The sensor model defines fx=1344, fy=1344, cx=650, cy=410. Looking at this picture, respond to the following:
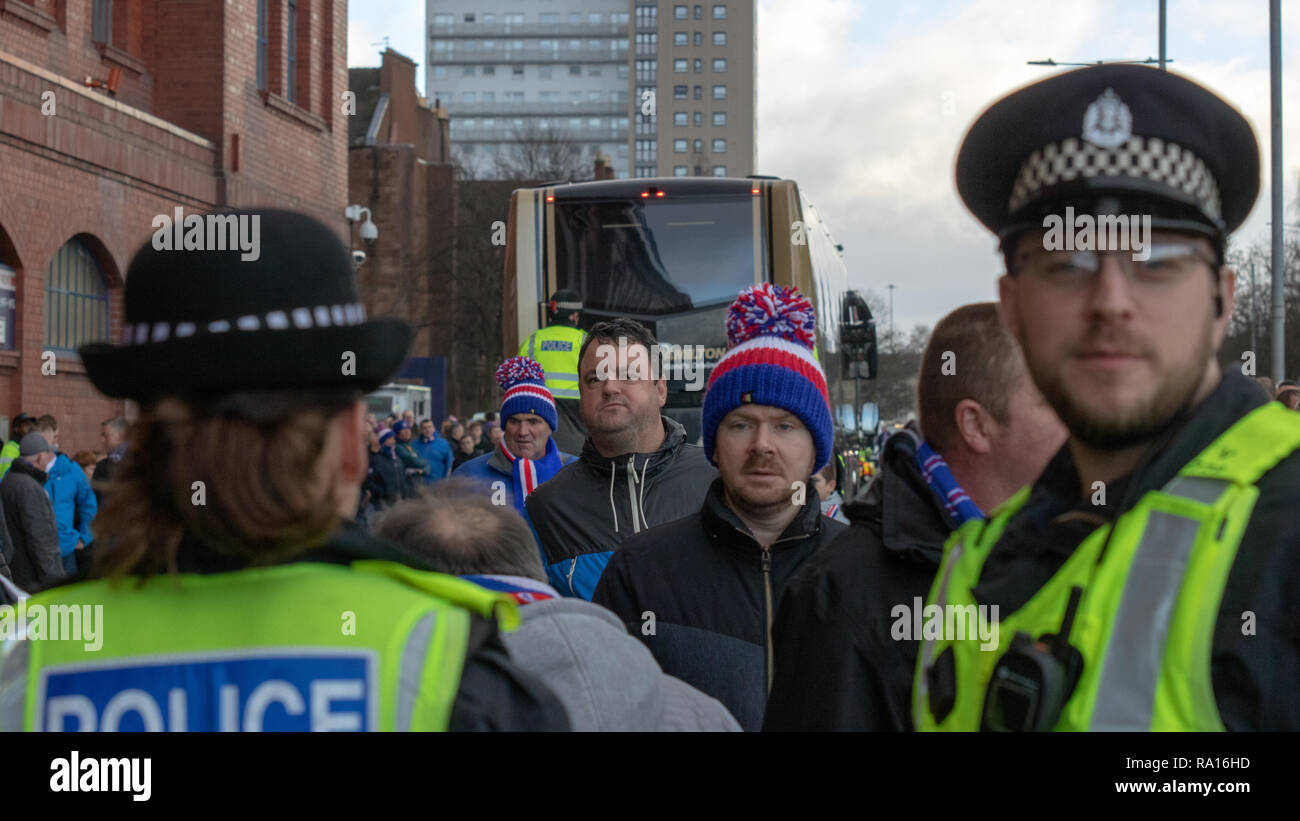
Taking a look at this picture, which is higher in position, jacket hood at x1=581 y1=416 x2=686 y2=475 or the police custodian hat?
the police custodian hat

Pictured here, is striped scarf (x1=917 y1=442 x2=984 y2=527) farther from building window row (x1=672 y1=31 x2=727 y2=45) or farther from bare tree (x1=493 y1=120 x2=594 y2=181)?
building window row (x1=672 y1=31 x2=727 y2=45)

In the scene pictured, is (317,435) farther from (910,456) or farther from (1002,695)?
(910,456)

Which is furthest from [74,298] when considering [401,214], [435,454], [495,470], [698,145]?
[698,145]

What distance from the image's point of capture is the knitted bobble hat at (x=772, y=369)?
3986mm

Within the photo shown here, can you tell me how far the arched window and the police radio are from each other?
16.7m

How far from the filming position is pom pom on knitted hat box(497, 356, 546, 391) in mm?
7812

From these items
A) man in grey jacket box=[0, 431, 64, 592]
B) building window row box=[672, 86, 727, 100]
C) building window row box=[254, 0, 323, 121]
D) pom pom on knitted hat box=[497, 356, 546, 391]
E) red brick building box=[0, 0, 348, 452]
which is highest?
building window row box=[672, 86, 727, 100]

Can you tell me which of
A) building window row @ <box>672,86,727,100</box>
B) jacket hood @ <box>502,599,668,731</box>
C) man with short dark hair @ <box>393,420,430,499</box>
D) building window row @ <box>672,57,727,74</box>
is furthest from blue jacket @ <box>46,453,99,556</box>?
building window row @ <box>672,57,727,74</box>

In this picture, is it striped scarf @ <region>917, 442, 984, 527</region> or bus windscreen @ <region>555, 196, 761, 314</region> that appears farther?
bus windscreen @ <region>555, 196, 761, 314</region>

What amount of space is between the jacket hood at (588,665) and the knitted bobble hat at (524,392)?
525 centimetres

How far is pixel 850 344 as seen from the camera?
59.6ft

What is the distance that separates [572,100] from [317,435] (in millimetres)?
129077

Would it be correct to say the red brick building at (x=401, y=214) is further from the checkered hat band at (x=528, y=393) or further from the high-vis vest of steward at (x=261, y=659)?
the high-vis vest of steward at (x=261, y=659)

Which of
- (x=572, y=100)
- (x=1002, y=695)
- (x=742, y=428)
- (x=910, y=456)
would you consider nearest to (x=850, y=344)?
(x=742, y=428)
